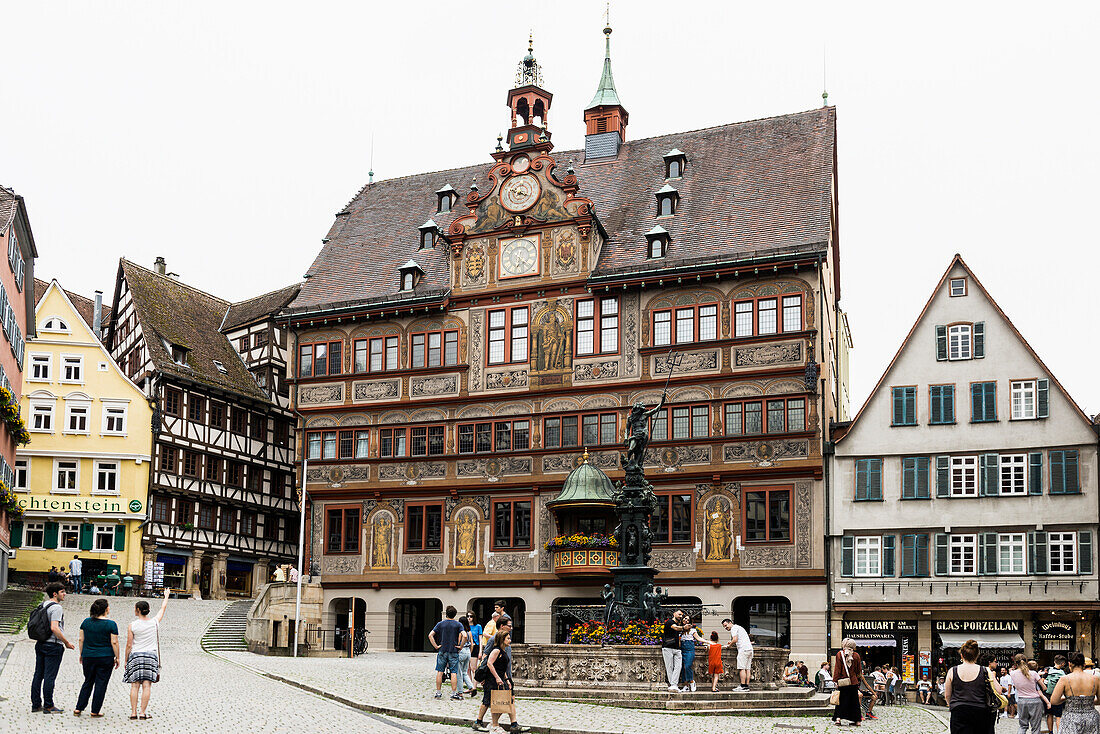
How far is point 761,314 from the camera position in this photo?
43594mm

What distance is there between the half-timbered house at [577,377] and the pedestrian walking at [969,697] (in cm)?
2670

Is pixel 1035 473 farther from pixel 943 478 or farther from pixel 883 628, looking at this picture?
pixel 883 628

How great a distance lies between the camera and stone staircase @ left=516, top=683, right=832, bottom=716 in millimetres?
24047

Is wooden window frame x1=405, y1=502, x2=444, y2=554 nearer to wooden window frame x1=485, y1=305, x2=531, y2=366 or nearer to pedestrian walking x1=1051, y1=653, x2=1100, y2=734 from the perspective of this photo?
wooden window frame x1=485, y1=305, x2=531, y2=366

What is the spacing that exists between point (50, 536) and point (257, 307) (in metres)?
14.0

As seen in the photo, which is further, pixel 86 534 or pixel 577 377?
pixel 86 534

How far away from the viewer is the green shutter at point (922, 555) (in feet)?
136

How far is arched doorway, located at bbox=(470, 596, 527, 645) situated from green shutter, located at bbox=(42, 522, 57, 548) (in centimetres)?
1693

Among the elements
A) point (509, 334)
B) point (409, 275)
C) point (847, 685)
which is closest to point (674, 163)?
point (509, 334)

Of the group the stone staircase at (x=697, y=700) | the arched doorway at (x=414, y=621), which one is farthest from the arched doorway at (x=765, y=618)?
the stone staircase at (x=697, y=700)

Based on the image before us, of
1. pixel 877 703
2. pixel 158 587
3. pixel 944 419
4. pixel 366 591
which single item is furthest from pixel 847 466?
pixel 158 587

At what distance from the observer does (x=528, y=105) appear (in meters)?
51.4

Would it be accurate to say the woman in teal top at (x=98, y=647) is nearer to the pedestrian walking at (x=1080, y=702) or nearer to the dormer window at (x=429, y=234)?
the pedestrian walking at (x=1080, y=702)

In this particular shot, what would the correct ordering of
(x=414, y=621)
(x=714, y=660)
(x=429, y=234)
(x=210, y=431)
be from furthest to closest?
1. (x=210, y=431)
2. (x=429, y=234)
3. (x=414, y=621)
4. (x=714, y=660)
